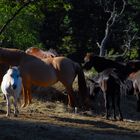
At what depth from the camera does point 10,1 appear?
19859mm

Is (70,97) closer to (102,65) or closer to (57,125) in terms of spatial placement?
(102,65)

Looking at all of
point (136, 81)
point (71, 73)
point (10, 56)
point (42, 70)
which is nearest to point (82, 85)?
point (71, 73)

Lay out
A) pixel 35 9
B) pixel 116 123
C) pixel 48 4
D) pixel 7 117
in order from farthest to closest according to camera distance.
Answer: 1. pixel 35 9
2. pixel 48 4
3. pixel 116 123
4. pixel 7 117

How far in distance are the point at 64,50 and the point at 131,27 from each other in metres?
5.19

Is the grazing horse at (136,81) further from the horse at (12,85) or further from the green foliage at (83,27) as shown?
the green foliage at (83,27)

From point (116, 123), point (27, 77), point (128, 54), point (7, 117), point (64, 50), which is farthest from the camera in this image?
point (64, 50)

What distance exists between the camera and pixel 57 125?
43.4ft

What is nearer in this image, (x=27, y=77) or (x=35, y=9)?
(x=27, y=77)

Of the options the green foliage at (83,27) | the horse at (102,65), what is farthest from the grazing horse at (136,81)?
the green foliage at (83,27)

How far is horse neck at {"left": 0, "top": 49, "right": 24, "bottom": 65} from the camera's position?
15.9m

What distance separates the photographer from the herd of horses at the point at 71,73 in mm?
15969

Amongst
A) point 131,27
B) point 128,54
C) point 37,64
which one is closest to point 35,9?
point 37,64

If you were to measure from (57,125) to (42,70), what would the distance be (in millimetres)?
3501

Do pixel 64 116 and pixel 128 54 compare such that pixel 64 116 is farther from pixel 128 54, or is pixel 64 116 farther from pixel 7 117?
pixel 128 54
